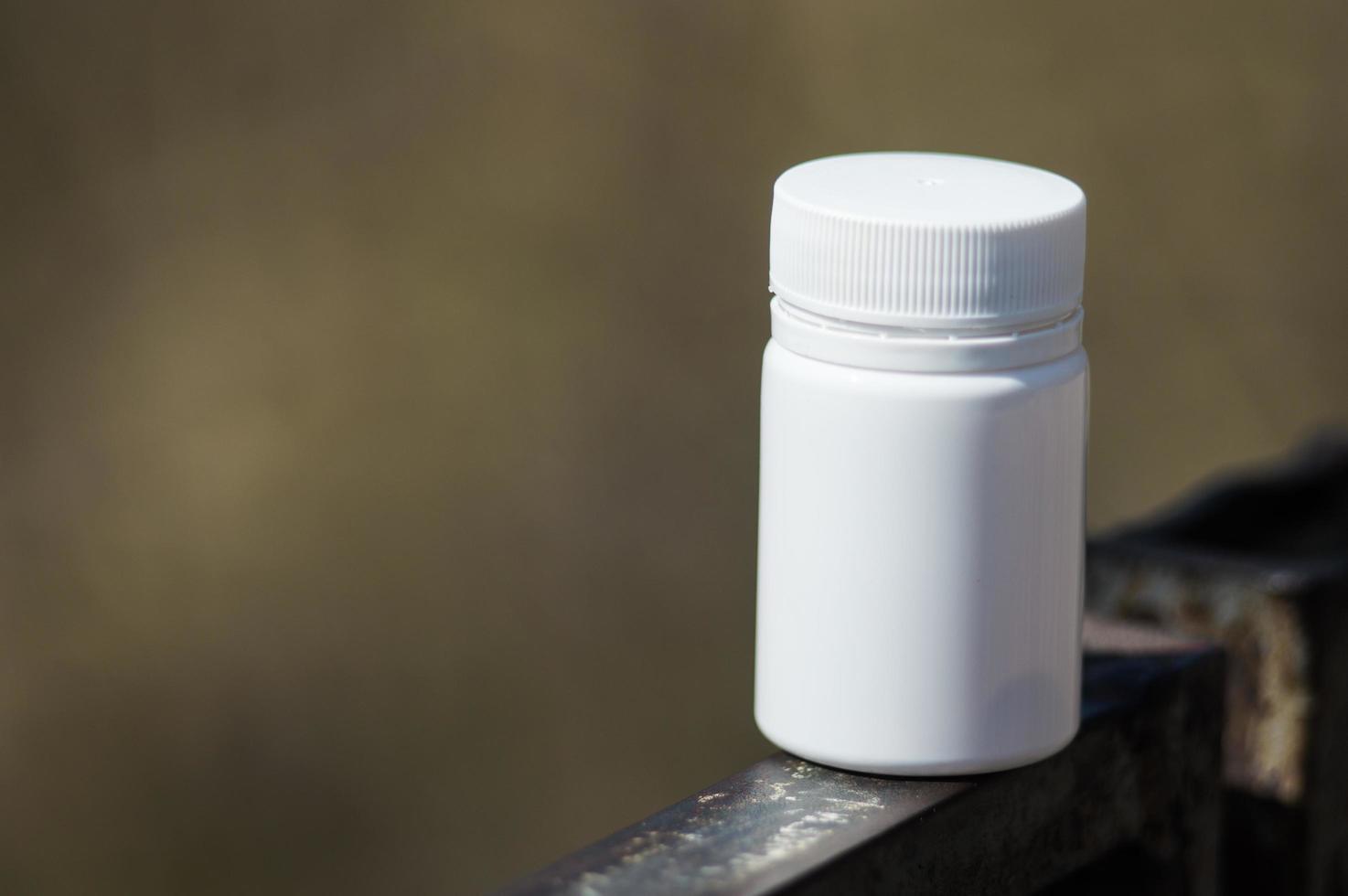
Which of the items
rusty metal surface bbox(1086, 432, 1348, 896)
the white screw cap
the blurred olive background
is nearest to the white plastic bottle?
the white screw cap

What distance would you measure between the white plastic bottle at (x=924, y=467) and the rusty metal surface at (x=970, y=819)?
0.02 metres

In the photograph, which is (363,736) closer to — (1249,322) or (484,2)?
(484,2)

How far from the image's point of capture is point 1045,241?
557 millimetres

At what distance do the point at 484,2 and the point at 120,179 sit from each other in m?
0.53

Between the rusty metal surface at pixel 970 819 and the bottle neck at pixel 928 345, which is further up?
the bottle neck at pixel 928 345

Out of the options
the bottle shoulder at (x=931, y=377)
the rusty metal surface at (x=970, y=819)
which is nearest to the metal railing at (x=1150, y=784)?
the rusty metal surface at (x=970, y=819)

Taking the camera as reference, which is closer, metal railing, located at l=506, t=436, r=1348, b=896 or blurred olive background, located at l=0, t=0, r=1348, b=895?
metal railing, located at l=506, t=436, r=1348, b=896

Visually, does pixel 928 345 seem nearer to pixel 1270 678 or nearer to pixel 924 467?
pixel 924 467

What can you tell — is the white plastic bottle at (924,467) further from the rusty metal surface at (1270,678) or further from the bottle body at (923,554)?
the rusty metal surface at (1270,678)

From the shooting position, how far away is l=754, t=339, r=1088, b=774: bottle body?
557 millimetres

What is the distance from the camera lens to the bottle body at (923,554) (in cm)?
56

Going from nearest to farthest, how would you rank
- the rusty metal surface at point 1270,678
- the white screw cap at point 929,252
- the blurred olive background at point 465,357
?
the white screw cap at point 929,252 < the rusty metal surface at point 1270,678 < the blurred olive background at point 465,357

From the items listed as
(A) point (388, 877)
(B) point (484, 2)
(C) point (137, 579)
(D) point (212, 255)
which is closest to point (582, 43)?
(B) point (484, 2)

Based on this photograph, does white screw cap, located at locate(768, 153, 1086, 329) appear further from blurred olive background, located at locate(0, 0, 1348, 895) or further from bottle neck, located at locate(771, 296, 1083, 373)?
blurred olive background, located at locate(0, 0, 1348, 895)
